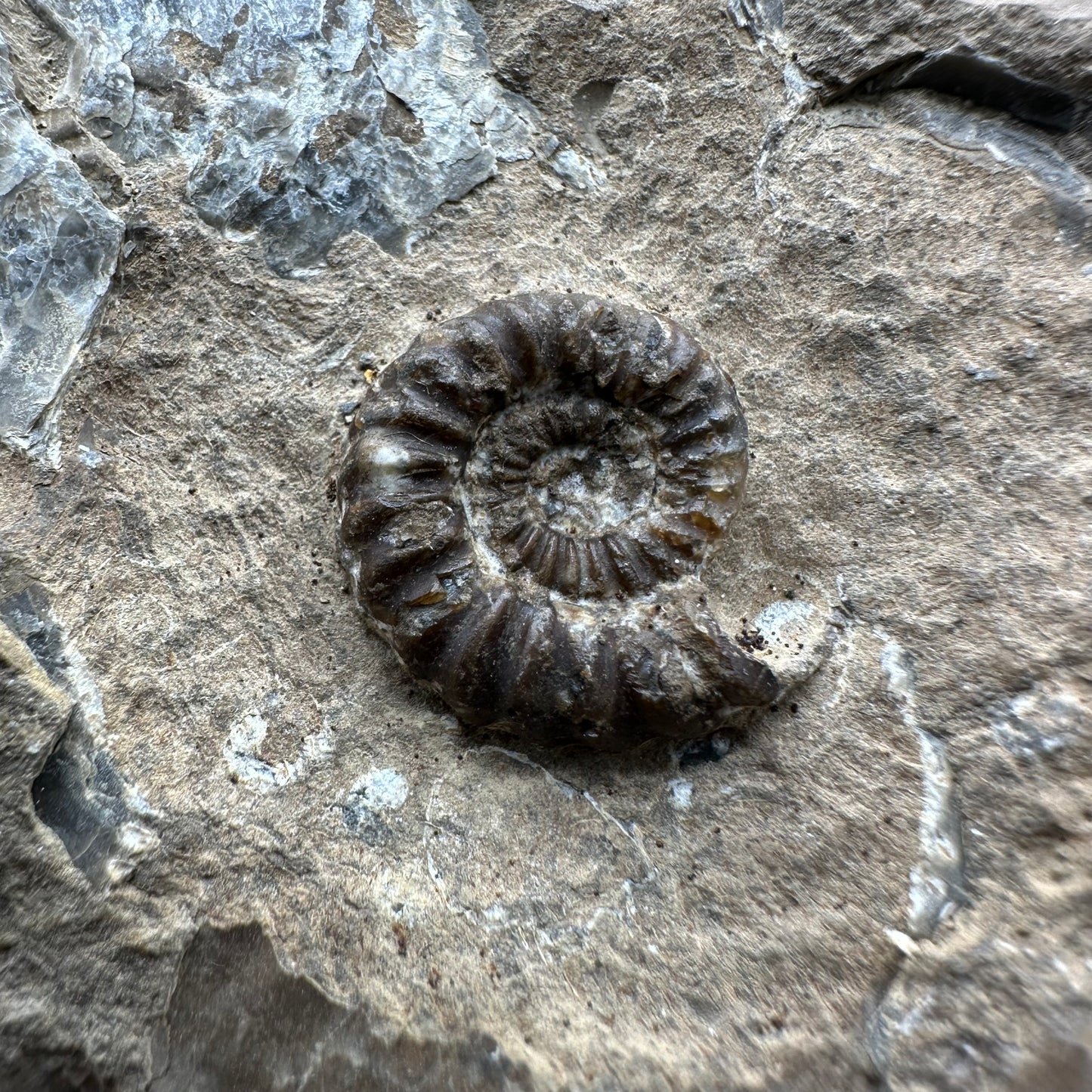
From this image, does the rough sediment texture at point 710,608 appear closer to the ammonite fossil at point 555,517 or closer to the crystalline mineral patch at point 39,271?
the crystalline mineral patch at point 39,271

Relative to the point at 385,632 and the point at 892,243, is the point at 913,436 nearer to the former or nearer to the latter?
the point at 892,243

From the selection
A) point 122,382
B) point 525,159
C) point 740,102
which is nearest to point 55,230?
point 122,382

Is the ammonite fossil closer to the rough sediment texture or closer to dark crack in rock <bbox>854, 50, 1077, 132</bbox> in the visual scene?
the rough sediment texture

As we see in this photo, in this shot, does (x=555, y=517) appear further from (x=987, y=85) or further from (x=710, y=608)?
(x=987, y=85)

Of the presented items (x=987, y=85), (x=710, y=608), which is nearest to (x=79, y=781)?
(x=710, y=608)

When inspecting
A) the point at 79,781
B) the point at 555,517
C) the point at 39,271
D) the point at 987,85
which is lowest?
the point at 79,781

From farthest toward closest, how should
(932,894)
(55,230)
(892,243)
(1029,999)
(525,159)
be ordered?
(525,159)
(892,243)
(55,230)
(932,894)
(1029,999)

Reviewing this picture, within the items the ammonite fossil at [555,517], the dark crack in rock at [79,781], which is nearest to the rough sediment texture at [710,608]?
the dark crack in rock at [79,781]
